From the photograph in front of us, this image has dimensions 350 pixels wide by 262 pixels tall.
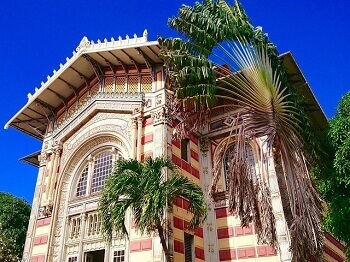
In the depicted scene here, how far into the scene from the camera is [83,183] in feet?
63.8

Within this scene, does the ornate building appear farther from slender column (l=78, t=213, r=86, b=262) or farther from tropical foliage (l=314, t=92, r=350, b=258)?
tropical foliage (l=314, t=92, r=350, b=258)

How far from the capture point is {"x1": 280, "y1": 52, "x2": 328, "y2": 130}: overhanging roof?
16062mm

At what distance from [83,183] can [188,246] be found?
278 inches

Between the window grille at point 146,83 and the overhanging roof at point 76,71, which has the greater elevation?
the overhanging roof at point 76,71

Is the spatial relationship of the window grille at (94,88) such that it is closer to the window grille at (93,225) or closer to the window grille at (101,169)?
the window grille at (101,169)

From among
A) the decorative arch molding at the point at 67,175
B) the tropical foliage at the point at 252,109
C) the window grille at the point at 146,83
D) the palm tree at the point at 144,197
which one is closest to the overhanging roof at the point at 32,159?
the decorative arch molding at the point at 67,175

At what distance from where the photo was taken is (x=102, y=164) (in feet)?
62.5

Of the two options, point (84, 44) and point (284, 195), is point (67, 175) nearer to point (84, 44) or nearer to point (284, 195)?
point (84, 44)

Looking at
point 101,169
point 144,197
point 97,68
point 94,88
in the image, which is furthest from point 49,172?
point 144,197

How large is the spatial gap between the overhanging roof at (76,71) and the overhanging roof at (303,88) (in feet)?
20.5

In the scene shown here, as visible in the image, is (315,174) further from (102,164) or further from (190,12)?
(102,164)

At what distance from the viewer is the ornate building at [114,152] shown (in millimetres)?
15859

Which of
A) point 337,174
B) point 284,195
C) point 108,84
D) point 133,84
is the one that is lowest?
point 284,195

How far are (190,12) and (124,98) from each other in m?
8.41
